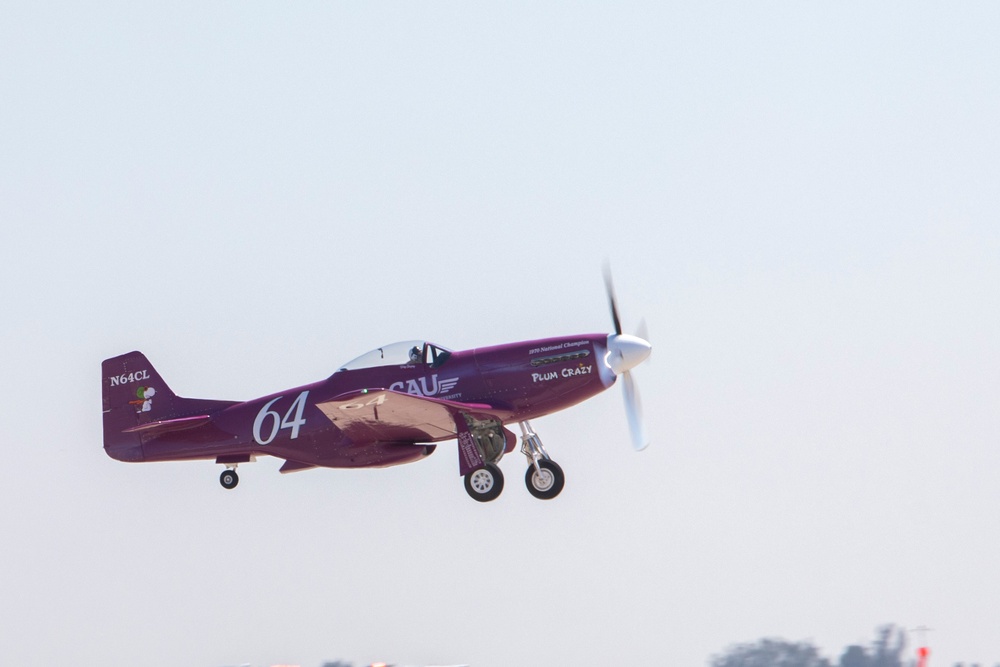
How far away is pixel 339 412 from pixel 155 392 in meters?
5.20

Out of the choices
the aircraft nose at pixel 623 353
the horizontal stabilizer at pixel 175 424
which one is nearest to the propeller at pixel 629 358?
the aircraft nose at pixel 623 353

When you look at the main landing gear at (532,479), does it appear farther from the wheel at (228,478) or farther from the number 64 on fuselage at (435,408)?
the wheel at (228,478)

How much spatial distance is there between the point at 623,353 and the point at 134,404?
855 centimetres

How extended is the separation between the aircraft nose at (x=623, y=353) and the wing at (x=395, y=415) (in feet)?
6.00

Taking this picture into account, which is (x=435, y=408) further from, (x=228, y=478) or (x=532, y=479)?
(x=228, y=478)

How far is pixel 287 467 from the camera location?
23.2 m

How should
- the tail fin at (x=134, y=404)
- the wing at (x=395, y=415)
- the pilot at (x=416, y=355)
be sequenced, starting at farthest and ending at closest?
the tail fin at (x=134, y=404) < the pilot at (x=416, y=355) < the wing at (x=395, y=415)

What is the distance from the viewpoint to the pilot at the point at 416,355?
21625mm

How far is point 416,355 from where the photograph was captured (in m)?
21.7

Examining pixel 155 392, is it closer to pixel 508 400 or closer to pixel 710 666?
pixel 508 400

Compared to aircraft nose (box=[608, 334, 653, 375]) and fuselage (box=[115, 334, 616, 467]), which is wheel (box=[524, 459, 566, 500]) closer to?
fuselage (box=[115, 334, 616, 467])

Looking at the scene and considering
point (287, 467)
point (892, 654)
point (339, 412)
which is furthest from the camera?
point (892, 654)

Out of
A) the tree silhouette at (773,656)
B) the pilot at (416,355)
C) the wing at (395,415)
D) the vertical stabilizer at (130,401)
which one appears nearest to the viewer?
the wing at (395,415)

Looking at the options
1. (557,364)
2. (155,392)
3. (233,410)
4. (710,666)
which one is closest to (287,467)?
(233,410)
